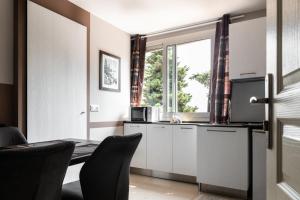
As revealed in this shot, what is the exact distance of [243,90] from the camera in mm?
3178

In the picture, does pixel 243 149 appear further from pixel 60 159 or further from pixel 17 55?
pixel 17 55

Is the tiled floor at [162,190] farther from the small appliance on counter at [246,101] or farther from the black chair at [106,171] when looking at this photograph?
the black chair at [106,171]

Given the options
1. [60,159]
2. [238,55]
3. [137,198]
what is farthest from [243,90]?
[60,159]

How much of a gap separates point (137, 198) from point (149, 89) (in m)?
2.09

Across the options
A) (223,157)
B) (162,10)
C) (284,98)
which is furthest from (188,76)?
(284,98)

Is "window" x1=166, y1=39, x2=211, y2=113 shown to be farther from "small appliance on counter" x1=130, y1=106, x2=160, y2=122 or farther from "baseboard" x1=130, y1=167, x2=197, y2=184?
"baseboard" x1=130, y1=167, x2=197, y2=184

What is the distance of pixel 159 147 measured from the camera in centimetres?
355

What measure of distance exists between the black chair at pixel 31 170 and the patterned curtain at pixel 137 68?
124 inches

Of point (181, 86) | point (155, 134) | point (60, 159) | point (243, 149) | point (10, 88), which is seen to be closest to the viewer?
point (60, 159)

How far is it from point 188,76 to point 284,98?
3250 mm

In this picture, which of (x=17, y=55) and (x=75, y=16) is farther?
(x=75, y=16)

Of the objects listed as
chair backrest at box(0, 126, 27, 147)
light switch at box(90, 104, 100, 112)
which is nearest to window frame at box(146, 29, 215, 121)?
light switch at box(90, 104, 100, 112)

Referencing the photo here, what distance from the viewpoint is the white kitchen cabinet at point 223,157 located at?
2691 millimetres

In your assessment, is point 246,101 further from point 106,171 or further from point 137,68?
point 106,171
